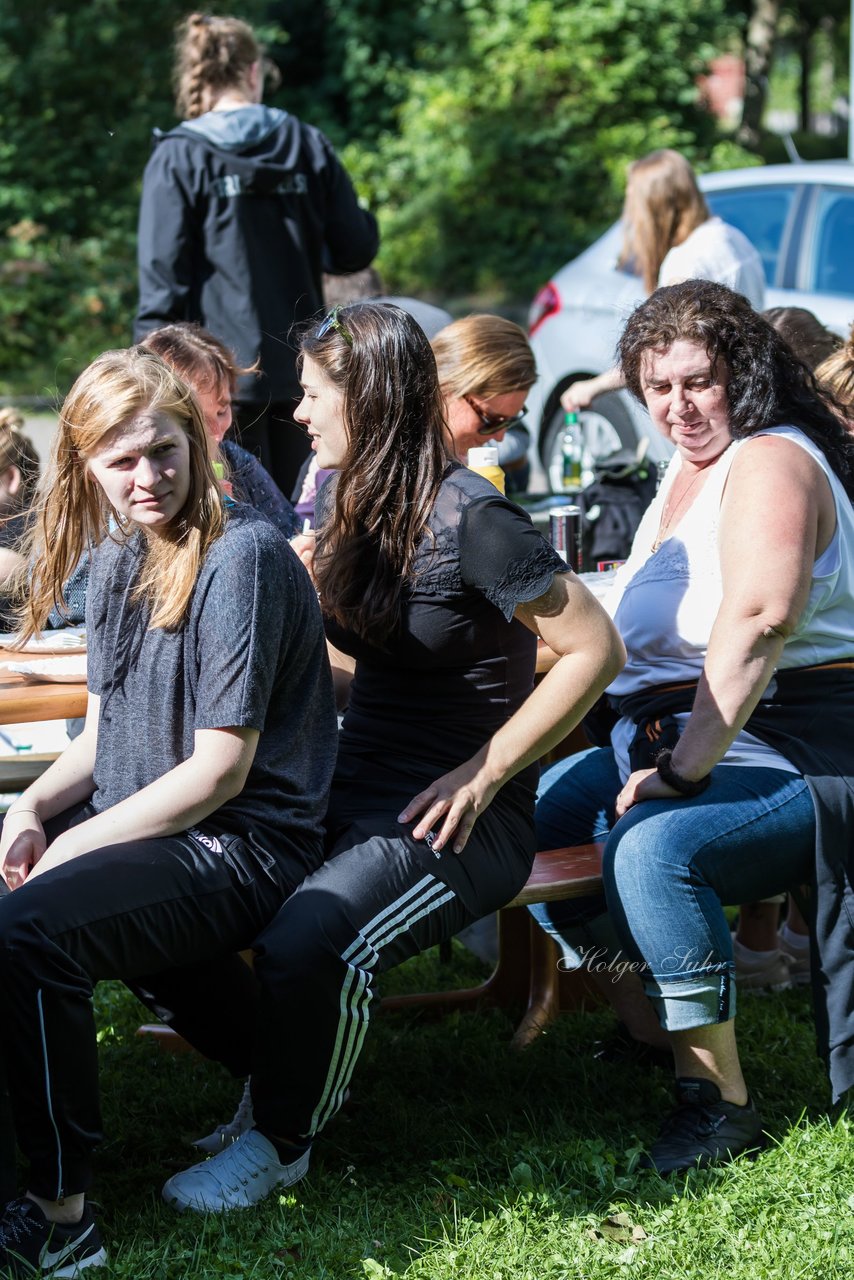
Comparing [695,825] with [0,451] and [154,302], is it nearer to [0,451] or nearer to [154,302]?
[0,451]

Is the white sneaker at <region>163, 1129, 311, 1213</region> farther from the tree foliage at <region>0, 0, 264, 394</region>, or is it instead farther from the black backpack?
the tree foliage at <region>0, 0, 264, 394</region>

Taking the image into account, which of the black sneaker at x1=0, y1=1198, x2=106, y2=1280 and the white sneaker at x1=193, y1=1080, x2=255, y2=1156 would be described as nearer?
the black sneaker at x1=0, y1=1198, x2=106, y2=1280

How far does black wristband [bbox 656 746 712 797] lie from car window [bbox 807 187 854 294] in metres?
4.99

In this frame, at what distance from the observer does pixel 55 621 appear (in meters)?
3.42

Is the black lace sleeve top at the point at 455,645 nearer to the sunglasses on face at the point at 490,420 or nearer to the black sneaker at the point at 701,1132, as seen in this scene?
the black sneaker at the point at 701,1132

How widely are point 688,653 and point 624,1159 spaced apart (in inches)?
37.6

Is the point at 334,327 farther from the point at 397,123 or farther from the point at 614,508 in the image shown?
the point at 397,123

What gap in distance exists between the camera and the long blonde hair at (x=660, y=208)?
550cm

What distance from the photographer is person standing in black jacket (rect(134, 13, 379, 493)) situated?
4965 millimetres

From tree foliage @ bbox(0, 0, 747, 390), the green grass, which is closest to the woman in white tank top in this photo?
the green grass

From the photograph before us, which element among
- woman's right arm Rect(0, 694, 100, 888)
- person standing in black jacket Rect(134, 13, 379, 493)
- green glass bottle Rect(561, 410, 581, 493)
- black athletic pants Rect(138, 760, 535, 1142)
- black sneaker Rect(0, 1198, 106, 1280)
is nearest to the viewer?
black sneaker Rect(0, 1198, 106, 1280)

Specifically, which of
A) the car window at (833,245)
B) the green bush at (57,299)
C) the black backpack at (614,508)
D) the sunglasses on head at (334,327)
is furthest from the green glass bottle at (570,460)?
the green bush at (57,299)

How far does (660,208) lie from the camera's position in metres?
5.52

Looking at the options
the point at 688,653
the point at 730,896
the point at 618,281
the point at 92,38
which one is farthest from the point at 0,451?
the point at 92,38
